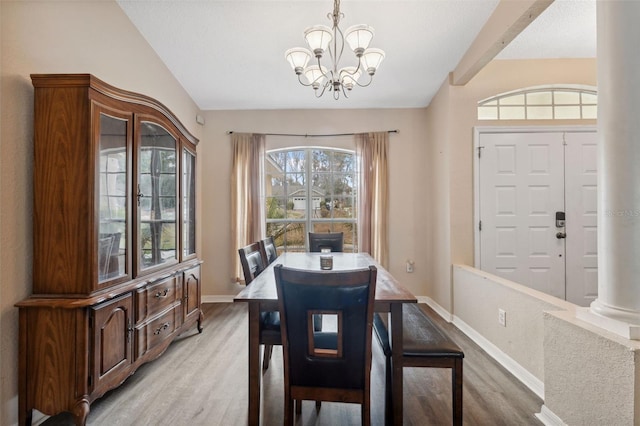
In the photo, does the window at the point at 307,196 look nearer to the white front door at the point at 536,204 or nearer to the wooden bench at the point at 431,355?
the white front door at the point at 536,204

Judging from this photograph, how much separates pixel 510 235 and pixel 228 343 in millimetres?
3247

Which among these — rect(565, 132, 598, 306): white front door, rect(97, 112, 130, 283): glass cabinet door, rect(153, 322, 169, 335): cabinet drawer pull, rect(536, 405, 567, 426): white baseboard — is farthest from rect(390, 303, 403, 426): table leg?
rect(565, 132, 598, 306): white front door

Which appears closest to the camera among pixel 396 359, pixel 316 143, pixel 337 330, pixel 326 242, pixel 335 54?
pixel 337 330

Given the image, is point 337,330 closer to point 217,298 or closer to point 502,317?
point 502,317

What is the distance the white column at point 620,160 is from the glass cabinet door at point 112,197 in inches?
110

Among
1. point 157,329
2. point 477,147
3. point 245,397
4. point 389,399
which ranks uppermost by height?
point 477,147

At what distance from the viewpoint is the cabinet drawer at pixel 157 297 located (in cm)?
216

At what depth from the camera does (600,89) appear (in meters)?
1.50

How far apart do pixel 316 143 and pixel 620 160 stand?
10.7 ft

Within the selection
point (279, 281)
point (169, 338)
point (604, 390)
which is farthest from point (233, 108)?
point (604, 390)

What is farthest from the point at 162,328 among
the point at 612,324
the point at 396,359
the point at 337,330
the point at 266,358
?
the point at 612,324

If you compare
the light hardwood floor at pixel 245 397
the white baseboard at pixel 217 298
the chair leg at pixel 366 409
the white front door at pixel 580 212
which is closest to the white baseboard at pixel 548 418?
the light hardwood floor at pixel 245 397

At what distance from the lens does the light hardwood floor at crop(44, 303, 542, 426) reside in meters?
1.78

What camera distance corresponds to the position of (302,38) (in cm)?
296
